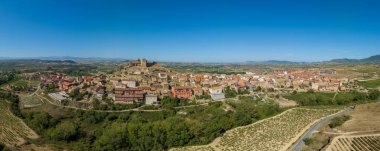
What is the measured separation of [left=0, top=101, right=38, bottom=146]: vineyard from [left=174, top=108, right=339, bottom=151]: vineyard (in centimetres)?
2221

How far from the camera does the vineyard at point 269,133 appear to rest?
38.0 meters

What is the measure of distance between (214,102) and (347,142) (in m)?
27.6

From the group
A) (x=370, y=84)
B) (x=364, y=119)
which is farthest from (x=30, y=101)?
(x=370, y=84)

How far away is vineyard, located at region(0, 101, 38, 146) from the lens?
38513 mm

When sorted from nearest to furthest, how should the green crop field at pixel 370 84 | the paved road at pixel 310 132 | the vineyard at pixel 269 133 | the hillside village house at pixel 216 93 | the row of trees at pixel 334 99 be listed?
the paved road at pixel 310 132 → the vineyard at pixel 269 133 → the row of trees at pixel 334 99 → the hillside village house at pixel 216 93 → the green crop field at pixel 370 84

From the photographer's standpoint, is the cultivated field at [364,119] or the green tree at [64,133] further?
the cultivated field at [364,119]

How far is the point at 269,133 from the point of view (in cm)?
4294

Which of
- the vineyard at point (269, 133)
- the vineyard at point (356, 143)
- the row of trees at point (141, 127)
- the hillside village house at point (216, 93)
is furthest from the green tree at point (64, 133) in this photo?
the vineyard at point (356, 143)

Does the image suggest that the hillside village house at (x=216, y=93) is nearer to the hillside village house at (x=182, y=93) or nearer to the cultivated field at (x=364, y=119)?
the hillside village house at (x=182, y=93)

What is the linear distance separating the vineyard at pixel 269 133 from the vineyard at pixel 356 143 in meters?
5.17

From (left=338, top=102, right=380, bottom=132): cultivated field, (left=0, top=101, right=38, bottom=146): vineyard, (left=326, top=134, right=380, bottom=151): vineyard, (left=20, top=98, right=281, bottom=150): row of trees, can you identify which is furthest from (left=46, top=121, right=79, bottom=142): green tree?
(left=338, top=102, right=380, bottom=132): cultivated field

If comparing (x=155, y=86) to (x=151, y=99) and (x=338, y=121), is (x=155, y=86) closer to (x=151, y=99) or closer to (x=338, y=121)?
(x=151, y=99)

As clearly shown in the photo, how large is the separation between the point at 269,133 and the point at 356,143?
11028 millimetres

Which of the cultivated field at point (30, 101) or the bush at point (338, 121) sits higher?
the bush at point (338, 121)
